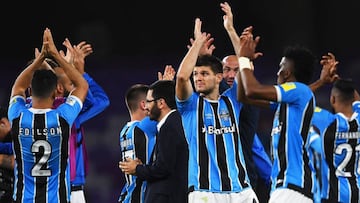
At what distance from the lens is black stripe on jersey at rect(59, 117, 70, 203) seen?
8391 millimetres

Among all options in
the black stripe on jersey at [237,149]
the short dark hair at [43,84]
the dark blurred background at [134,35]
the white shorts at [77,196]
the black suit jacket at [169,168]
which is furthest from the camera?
the dark blurred background at [134,35]

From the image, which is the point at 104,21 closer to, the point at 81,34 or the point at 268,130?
the point at 81,34

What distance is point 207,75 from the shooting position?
28.6 ft

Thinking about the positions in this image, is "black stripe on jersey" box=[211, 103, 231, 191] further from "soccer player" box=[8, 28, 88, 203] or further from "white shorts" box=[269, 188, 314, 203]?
"soccer player" box=[8, 28, 88, 203]

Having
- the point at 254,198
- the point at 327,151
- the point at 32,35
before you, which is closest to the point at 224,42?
the point at 32,35

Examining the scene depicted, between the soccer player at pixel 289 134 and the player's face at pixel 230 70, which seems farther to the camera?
the player's face at pixel 230 70

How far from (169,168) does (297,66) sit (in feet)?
5.37

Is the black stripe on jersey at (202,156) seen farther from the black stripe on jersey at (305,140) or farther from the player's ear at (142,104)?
the player's ear at (142,104)

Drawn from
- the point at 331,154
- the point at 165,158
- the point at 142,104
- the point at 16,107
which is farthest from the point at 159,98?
the point at 331,154

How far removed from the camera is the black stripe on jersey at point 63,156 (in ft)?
27.5

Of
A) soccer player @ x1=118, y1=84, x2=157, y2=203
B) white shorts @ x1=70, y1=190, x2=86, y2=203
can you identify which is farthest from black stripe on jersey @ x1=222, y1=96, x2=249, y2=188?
white shorts @ x1=70, y1=190, x2=86, y2=203

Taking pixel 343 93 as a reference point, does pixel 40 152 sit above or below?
below

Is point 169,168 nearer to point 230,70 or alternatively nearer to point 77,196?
point 77,196

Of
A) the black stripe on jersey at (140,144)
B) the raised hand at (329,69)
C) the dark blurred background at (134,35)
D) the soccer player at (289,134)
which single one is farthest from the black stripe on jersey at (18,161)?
the dark blurred background at (134,35)
